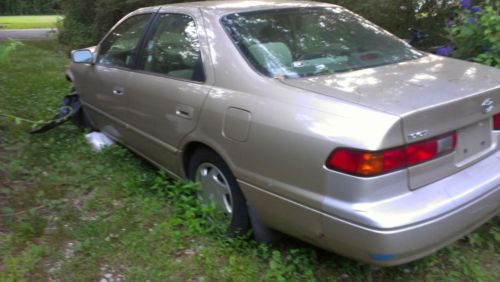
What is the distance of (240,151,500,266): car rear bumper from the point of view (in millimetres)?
2441

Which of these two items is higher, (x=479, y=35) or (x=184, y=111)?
(x=479, y=35)

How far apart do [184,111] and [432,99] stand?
165cm

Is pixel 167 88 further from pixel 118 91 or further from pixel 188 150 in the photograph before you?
pixel 118 91

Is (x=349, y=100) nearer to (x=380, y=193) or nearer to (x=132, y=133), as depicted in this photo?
(x=380, y=193)

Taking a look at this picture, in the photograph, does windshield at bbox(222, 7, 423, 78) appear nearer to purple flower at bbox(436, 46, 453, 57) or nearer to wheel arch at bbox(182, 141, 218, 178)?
wheel arch at bbox(182, 141, 218, 178)

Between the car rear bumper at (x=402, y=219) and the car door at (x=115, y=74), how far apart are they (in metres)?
2.04

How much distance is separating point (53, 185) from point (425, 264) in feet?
9.57

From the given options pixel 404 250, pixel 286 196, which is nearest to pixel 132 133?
pixel 286 196

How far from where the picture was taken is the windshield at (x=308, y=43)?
10.6 ft

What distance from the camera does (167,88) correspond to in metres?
3.76

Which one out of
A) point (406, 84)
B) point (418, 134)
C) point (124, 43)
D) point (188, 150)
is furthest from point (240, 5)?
point (418, 134)

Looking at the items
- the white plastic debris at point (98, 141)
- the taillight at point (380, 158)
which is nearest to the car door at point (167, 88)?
the white plastic debris at point (98, 141)

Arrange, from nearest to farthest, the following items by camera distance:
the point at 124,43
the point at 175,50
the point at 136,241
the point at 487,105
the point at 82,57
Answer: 1. the point at 487,105
2. the point at 136,241
3. the point at 175,50
4. the point at 124,43
5. the point at 82,57

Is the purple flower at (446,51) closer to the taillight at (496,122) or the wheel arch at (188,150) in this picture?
the taillight at (496,122)
